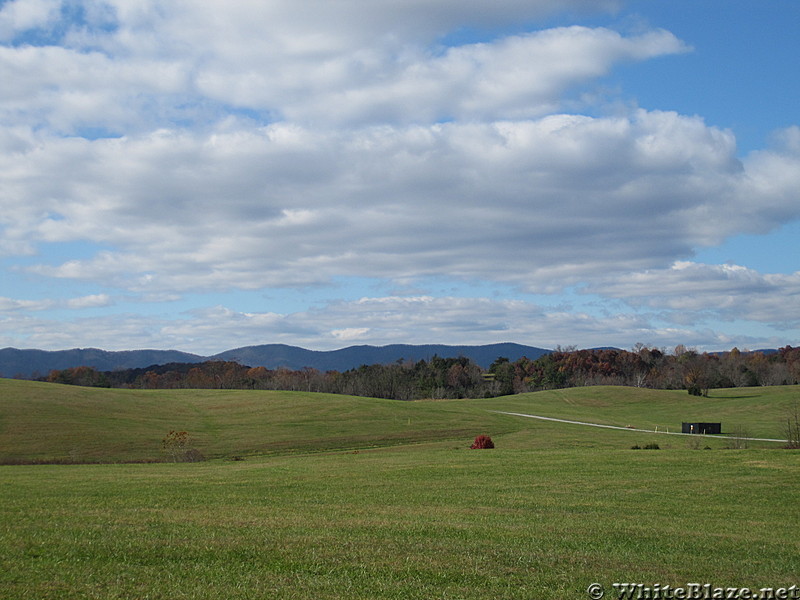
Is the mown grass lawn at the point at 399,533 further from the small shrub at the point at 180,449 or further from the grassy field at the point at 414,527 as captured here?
the small shrub at the point at 180,449

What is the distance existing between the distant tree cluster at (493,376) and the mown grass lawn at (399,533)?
12410cm

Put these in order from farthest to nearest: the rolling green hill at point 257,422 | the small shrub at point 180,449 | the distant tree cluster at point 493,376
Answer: the distant tree cluster at point 493,376
the rolling green hill at point 257,422
the small shrub at point 180,449

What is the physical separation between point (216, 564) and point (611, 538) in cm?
800

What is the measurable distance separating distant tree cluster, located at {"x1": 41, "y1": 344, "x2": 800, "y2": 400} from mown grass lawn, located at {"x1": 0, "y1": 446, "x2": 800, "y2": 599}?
12410cm

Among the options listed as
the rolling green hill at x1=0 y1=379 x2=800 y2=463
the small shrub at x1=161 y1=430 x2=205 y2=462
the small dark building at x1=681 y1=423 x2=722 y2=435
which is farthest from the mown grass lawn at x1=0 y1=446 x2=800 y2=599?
the small dark building at x1=681 y1=423 x2=722 y2=435

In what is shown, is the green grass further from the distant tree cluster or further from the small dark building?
the distant tree cluster

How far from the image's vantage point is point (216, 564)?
1055 cm

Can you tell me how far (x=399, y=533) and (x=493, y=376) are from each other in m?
166

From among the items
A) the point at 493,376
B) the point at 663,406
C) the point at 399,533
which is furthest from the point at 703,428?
the point at 493,376

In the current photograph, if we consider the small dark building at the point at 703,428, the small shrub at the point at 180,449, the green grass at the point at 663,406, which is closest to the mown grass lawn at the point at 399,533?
the small shrub at the point at 180,449

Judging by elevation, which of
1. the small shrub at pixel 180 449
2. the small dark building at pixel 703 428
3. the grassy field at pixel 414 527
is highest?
the grassy field at pixel 414 527

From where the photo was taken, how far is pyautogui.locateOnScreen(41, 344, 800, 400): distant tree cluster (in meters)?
155

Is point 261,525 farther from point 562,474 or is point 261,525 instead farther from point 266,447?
point 266,447

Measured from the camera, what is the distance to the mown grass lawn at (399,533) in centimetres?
966
